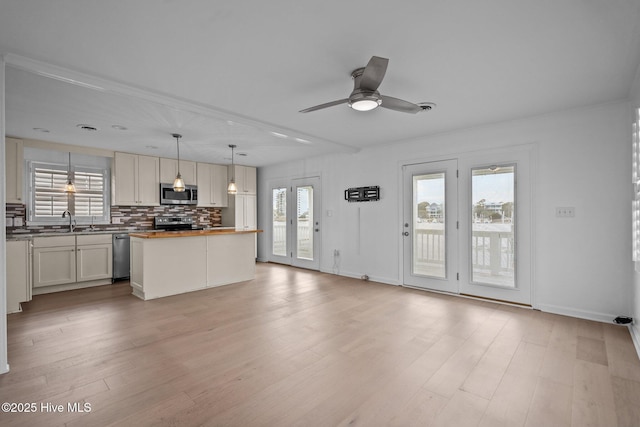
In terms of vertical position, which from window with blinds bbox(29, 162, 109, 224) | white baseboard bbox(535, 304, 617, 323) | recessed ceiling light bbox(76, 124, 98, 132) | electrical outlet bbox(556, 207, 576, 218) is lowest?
white baseboard bbox(535, 304, 617, 323)

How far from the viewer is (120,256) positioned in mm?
5672

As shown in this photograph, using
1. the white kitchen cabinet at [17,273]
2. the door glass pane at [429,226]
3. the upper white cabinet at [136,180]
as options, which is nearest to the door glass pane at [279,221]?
the upper white cabinet at [136,180]

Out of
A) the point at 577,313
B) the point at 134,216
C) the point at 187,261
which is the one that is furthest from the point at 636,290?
the point at 134,216

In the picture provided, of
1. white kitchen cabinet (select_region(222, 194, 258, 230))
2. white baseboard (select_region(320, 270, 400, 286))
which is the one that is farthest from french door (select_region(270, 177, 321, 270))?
white baseboard (select_region(320, 270, 400, 286))

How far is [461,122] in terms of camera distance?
13.8 ft

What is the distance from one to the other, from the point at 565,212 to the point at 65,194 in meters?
7.76

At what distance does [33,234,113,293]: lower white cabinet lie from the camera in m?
4.83

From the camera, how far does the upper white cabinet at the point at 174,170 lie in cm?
653

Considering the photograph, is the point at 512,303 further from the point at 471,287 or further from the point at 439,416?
the point at 439,416

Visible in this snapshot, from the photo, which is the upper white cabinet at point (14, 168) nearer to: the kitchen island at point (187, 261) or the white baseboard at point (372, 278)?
the kitchen island at point (187, 261)

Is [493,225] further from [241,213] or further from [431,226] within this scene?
[241,213]

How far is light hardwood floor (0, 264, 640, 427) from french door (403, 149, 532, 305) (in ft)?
1.48

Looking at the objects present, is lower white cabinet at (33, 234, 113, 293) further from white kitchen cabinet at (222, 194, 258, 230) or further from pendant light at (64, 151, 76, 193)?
white kitchen cabinet at (222, 194, 258, 230)

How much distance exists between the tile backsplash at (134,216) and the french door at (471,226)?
4899mm
